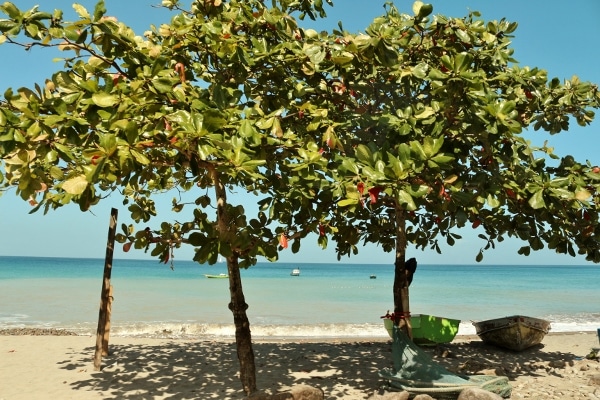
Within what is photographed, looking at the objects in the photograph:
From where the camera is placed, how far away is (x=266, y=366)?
10273 millimetres

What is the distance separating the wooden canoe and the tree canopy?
4.86 metres

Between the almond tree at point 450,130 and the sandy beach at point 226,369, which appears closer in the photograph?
the almond tree at point 450,130

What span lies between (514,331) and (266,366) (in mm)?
6188

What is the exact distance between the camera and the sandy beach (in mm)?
8203

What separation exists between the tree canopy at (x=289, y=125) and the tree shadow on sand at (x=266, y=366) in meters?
1.71

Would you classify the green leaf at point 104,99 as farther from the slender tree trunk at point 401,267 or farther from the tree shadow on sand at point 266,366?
the slender tree trunk at point 401,267

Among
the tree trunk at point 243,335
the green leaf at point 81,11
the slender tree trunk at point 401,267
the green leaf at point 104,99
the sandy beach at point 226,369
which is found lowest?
the sandy beach at point 226,369

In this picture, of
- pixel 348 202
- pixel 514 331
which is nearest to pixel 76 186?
pixel 348 202

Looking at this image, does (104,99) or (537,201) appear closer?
(104,99)

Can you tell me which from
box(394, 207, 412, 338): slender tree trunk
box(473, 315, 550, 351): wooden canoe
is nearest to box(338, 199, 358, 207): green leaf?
box(394, 207, 412, 338): slender tree trunk

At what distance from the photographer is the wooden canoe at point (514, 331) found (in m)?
12.4

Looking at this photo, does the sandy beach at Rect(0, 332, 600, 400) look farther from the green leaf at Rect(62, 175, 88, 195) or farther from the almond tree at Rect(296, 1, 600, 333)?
the green leaf at Rect(62, 175, 88, 195)

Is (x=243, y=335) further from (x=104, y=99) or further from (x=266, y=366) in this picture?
(x=104, y=99)

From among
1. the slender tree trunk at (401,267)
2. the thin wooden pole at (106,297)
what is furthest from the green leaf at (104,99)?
the thin wooden pole at (106,297)
